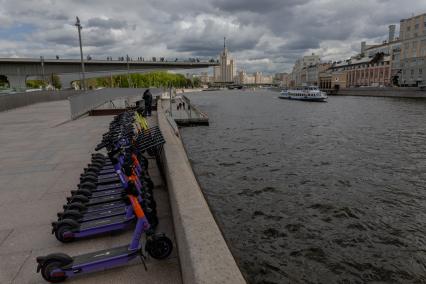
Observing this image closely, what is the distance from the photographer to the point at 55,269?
3.39m

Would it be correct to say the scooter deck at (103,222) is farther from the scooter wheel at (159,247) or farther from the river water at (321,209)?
the river water at (321,209)

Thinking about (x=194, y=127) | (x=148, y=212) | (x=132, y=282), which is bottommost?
(x=194, y=127)

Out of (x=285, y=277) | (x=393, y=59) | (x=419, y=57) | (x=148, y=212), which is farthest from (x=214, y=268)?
(x=393, y=59)

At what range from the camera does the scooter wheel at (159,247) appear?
3740mm

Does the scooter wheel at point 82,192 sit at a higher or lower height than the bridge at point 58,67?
lower

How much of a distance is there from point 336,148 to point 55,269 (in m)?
17.4

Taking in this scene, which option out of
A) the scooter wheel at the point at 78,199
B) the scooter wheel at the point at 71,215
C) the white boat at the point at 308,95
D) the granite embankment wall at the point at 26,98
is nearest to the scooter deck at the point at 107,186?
the scooter wheel at the point at 78,199

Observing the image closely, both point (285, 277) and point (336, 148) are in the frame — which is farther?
point (336, 148)

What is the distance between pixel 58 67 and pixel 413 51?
84.0m

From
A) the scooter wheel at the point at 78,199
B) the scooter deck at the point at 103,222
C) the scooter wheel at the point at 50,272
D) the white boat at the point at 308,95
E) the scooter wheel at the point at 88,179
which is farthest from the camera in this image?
the white boat at the point at 308,95

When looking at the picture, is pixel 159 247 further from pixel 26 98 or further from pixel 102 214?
pixel 26 98

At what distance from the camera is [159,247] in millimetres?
3795

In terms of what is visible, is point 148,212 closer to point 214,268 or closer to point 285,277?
point 214,268

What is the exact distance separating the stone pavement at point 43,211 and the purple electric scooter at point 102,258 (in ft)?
0.39
